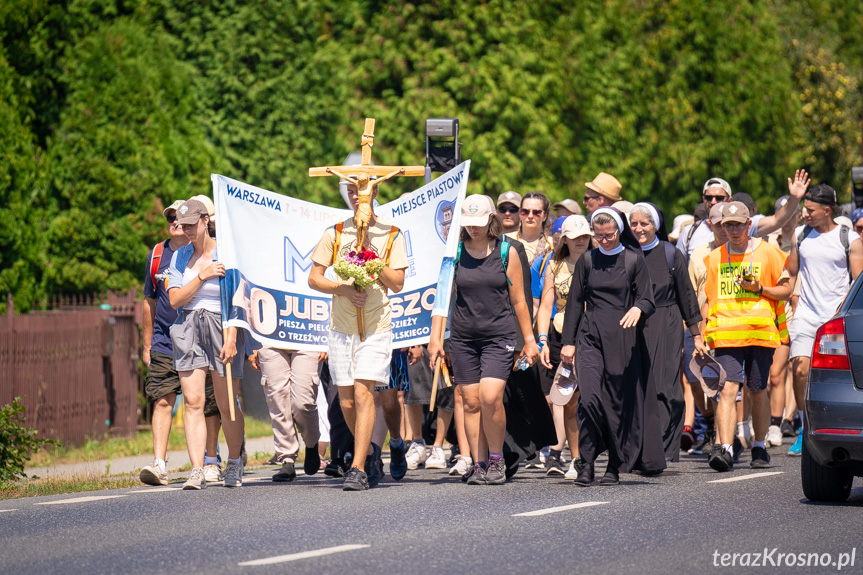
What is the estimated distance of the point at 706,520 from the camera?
886cm

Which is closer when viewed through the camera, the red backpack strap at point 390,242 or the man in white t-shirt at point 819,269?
the red backpack strap at point 390,242

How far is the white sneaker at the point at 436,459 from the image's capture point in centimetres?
1266

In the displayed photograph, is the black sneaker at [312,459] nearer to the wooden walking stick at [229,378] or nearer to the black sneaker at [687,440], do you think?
the wooden walking stick at [229,378]

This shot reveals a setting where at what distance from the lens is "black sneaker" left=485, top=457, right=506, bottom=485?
10961 millimetres

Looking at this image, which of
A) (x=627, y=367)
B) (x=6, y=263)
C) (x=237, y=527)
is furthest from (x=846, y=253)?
(x=6, y=263)

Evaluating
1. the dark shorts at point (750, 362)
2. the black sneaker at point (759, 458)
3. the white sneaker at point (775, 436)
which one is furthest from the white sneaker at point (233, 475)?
the white sneaker at point (775, 436)

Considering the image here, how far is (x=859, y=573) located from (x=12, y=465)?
766 centimetres

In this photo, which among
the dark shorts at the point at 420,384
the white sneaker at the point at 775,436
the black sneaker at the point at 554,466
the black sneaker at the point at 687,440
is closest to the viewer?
the black sneaker at the point at 554,466

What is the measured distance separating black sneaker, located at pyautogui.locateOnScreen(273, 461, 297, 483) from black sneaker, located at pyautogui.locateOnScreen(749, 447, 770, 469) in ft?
12.4

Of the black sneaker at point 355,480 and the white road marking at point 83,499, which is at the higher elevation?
the black sneaker at point 355,480

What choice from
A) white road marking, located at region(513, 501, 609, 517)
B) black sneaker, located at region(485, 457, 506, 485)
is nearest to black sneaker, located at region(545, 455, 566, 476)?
black sneaker, located at region(485, 457, 506, 485)

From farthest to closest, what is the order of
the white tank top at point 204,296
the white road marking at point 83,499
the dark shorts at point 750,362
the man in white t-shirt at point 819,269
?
the man in white t-shirt at point 819,269 < the dark shorts at point 750,362 < the white tank top at point 204,296 < the white road marking at point 83,499

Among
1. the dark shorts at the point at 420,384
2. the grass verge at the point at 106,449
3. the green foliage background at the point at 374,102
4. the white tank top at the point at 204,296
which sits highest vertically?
the green foliage background at the point at 374,102

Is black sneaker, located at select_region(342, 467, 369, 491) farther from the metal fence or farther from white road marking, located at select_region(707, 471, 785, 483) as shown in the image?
the metal fence
